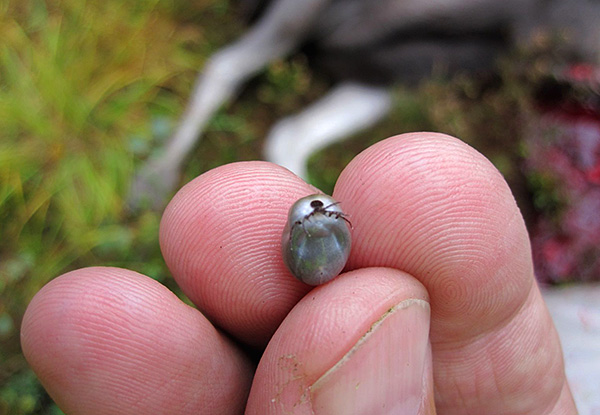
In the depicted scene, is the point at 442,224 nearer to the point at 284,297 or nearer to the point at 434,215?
the point at 434,215

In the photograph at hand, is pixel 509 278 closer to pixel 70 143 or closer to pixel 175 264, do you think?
pixel 175 264

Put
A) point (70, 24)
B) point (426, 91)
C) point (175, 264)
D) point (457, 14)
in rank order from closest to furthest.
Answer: point (175, 264), point (457, 14), point (426, 91), point (70, 24)

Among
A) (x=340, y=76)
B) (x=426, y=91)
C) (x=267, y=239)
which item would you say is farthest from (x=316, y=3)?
(x=267, y=239)

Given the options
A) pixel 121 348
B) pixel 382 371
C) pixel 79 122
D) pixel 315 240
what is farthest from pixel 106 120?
pixel 382 371

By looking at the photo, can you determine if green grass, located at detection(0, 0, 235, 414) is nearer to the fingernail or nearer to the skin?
the skin

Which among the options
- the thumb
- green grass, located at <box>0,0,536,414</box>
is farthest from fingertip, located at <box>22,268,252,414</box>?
green grass, located at <box>0,0,536,414</box>

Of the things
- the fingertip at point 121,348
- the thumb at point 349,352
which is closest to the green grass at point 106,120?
the fingertip at point 121,348
